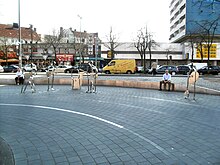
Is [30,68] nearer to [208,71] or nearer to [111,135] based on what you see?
[208,71]

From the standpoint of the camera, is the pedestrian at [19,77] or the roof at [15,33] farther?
the roof at [15,33]

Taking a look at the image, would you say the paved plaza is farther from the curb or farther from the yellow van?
the yellow van

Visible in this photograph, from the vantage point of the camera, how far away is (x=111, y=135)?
6.46m

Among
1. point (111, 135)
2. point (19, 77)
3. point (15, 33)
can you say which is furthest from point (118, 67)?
point (15, 33)

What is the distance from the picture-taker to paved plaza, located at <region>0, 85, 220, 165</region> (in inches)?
196

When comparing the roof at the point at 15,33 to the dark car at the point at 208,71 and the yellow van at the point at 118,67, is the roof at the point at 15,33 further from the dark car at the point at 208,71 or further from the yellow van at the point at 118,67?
the dark car at the point at 208,71

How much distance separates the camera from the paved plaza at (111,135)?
196 inches

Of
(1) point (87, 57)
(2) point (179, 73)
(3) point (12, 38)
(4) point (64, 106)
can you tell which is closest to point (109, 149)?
(4) point (64, 106)

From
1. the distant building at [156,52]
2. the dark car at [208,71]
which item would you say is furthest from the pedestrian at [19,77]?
the distant building at [156,52]

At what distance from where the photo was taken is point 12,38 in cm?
8850

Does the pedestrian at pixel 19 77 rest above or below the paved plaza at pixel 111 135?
above

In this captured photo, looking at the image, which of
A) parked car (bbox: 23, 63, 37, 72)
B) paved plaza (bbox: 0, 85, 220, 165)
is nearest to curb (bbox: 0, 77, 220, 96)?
paved plaza (bbox: 0, 85, 220, 165)

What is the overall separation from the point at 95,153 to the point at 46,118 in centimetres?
371

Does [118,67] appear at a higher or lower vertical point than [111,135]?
higher
